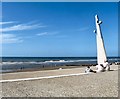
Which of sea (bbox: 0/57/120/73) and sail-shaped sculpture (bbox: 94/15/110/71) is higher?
sail-shaped sculpture (bbox: 94/15/110/71)

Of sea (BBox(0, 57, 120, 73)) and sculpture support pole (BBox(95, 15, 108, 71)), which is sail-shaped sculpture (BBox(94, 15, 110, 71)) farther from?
sea (BBox(0, 57, 120, 73))

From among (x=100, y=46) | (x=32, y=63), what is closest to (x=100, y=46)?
(x=100, y=46)

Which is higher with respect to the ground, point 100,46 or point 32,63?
point 100,46

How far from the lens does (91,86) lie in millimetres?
10406

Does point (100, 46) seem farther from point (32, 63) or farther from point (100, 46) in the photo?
point (32, 63)

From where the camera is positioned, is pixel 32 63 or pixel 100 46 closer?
pixel 100 46

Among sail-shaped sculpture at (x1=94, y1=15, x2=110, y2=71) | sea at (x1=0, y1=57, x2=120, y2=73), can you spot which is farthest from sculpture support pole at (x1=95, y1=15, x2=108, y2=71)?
sea at (x1=0, y1=57, x2=120, y2=73)

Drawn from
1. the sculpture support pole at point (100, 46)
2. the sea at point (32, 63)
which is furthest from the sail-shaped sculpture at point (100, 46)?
the sea at point (32, 63)

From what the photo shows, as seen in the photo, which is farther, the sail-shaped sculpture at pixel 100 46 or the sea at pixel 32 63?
the sea at pixel 32 63

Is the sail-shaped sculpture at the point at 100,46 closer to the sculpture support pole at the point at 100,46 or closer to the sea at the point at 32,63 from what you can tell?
the sculpture support pole at the point at 100,46

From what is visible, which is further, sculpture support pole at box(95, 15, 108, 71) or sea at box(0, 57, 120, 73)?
sea at box(0, 57, 120, 73)

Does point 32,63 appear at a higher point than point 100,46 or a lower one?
lower

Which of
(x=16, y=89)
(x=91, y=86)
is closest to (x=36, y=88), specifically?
(x=16, y=89)

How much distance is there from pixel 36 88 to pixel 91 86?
2.22 meters
